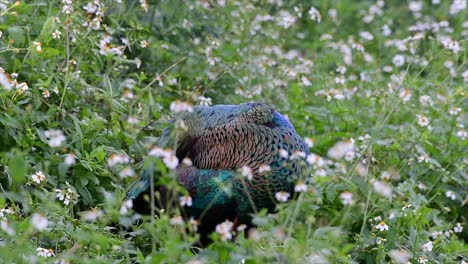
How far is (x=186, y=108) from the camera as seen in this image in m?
3.53

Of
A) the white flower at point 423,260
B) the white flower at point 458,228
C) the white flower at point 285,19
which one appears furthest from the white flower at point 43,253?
the white flower at point 285,19

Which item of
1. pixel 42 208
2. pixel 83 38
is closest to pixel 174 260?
pixel 42 208

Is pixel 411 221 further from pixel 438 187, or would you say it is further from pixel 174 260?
pixel 174 260

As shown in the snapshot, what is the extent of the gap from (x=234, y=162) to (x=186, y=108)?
1.04 m

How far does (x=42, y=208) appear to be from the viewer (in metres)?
4.17

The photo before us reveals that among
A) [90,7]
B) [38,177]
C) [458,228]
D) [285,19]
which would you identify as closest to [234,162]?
[38,177]

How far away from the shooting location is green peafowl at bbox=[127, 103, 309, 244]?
4.41 metres

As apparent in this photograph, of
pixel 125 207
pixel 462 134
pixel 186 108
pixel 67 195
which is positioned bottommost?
pixel 462 134

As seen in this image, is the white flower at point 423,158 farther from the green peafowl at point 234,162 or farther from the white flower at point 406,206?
the green peafowl at point 234,162

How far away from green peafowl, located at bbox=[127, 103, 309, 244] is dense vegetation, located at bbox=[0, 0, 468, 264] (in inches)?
4.6

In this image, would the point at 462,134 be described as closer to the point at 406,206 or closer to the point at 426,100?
the point at 426,100

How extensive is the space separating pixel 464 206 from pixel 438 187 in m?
0.25

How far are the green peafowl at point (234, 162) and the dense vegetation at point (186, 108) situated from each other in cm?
12

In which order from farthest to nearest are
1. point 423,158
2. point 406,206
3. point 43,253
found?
point 423,158 < point 406,206 < point 43,253
